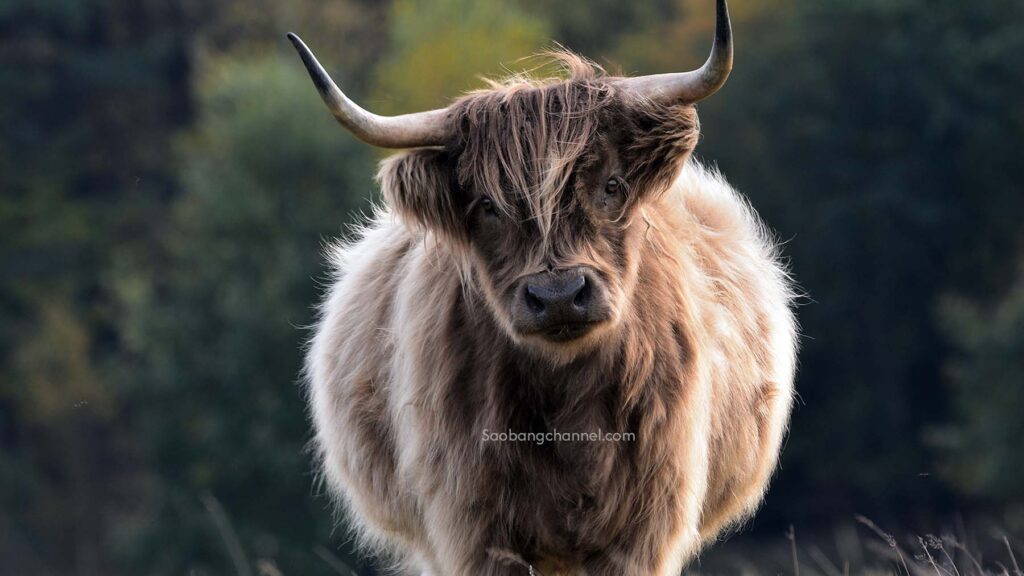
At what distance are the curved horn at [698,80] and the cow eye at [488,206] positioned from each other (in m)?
0.61

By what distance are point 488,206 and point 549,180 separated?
0.32 meters

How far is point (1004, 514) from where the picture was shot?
27.2 metres

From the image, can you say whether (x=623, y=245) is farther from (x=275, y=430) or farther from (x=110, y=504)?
(x=110, y=504)

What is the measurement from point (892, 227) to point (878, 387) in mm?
3336

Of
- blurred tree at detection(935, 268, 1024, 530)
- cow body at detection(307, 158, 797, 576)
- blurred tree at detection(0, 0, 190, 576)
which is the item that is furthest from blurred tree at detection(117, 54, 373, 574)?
cow body at detection(307, 158, 797, 576)

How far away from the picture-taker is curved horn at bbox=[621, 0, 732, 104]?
4910 mm

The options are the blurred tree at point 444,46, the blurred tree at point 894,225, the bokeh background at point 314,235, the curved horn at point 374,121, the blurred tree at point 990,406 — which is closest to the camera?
the curved horn at point 374,121

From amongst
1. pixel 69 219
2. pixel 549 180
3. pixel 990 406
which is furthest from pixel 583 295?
pixel 69 219

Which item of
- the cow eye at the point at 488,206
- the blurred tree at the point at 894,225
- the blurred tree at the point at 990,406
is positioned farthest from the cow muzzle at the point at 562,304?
the blurred tree at the point at 894,225

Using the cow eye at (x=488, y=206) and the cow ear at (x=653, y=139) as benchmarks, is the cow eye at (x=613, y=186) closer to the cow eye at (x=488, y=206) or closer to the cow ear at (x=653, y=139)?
the cow ear at (x=653, y=139)

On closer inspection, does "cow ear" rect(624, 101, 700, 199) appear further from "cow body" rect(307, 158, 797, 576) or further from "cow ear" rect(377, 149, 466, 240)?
"cow ear" rect(377, 149, 466, 240)

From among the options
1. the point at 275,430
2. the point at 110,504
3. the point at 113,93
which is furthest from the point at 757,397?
the point at 113,93

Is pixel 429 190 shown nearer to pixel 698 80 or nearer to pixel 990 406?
pixel 698 80

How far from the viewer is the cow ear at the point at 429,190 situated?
5.32 meters
